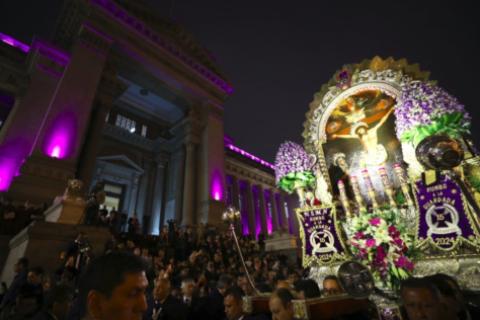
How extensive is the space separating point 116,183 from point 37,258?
1698cm

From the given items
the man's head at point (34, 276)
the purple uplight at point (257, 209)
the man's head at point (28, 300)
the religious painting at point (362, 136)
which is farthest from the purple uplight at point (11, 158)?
the purple uplight at point (257, 209)

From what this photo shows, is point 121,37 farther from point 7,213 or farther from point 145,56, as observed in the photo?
point 7,213

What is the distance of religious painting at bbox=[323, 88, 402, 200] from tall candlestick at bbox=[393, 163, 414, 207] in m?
0.33

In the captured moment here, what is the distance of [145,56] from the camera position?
59.3ft

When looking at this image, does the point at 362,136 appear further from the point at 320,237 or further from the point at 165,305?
the point at 165,305

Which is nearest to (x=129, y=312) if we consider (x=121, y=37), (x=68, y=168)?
(x=68, y=168)

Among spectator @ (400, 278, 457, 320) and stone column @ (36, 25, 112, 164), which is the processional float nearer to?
spectator @ (400, 278, 457, 320)

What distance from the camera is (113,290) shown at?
1188mm

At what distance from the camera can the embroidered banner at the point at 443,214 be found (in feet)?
12.7

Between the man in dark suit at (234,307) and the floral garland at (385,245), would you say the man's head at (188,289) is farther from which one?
the floral garland at (385,245)

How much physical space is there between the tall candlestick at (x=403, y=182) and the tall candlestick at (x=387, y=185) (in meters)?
0.22

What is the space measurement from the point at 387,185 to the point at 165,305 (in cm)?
496

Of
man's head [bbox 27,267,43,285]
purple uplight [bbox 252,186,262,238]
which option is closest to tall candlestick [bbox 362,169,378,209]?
man's head [bbox 27,267,43,285]

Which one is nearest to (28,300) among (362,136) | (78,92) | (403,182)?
(403,182)
